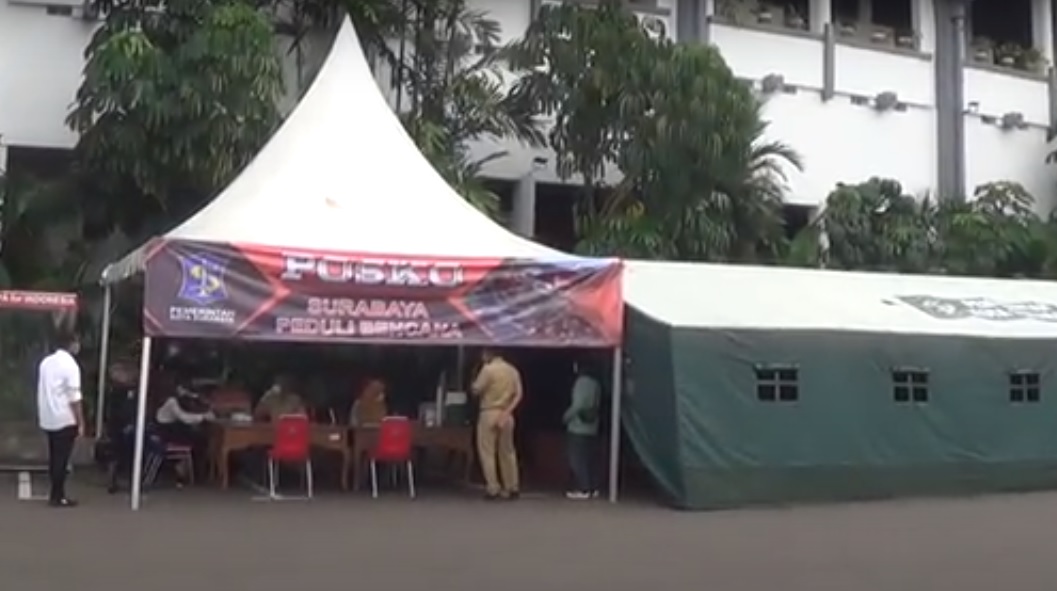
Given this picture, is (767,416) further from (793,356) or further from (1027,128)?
(1027,128)

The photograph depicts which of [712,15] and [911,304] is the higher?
[712,15]

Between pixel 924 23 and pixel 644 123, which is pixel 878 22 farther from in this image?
pixel 644 123

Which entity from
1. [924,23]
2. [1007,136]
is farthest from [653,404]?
[1007,136]

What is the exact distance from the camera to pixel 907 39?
985 inches

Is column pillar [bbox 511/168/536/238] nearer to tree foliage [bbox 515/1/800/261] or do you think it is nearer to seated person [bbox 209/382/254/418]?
tree foliage [bbox 515/1/800/261]

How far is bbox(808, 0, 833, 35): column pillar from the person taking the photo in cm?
2416

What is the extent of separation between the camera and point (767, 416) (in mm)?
15227

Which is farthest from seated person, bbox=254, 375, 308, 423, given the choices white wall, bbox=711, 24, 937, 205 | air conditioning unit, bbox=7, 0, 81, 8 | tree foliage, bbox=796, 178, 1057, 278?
white wall, bbox=711, 24, 937, 205

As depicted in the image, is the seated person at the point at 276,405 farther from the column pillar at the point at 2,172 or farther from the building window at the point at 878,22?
the building window at the point at 878,22

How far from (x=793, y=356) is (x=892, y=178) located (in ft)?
32.4

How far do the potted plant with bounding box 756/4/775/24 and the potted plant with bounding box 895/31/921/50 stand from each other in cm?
250

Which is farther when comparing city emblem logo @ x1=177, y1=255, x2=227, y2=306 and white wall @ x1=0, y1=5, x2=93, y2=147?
white wall @ x1=0, y1=5, x2=93, y2=147

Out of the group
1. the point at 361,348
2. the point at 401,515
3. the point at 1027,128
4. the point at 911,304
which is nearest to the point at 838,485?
the point at 911,304

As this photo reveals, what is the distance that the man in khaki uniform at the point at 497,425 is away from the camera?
602 inches
